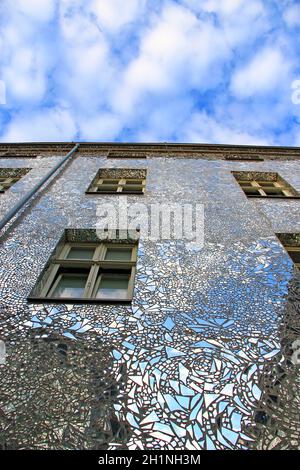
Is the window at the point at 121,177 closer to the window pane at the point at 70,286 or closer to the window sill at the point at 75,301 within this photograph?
the window pane at the point at 70,286

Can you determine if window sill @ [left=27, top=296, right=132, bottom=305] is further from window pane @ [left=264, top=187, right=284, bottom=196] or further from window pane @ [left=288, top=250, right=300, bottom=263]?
window pane @ [left=264, top=187, right=284, bottom=196]

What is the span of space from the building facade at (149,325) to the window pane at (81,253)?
3cm

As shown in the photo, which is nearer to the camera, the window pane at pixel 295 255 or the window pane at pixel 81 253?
the window pane at pixel 81 253

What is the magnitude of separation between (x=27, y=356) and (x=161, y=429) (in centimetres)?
142

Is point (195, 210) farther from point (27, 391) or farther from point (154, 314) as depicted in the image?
point (27, 391)

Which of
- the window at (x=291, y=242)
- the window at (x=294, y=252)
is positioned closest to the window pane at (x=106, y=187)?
the window at (x=291, y=242)

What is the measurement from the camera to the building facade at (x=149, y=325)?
240 cm

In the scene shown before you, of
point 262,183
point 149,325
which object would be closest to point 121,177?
point 262,183

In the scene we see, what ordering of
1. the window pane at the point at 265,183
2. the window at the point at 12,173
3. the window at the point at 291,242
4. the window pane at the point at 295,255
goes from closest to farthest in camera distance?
the window pane at the point at 295,255 → the window at the point at 291,242 → the window pane at the point at 265,183 → the window at the point at 12,173

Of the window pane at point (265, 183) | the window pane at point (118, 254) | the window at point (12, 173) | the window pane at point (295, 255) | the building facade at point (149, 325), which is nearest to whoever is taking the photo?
the building facade at point (149, 325)

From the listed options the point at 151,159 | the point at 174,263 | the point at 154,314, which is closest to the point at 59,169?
the point at 151,159

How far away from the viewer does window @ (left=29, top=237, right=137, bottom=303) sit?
12.6 ft

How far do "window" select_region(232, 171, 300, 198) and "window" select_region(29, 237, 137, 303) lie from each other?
4049 mm

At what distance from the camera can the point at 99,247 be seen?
15.9 feet
